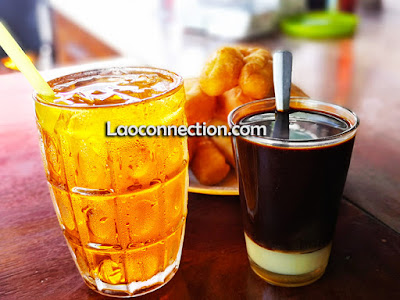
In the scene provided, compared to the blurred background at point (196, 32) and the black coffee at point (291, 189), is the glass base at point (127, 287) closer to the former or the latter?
the black coffee at point (291, 189)

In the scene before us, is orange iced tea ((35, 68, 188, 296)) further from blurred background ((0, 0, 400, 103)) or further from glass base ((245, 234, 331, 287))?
blurred background ((0, 0, 400, 103))

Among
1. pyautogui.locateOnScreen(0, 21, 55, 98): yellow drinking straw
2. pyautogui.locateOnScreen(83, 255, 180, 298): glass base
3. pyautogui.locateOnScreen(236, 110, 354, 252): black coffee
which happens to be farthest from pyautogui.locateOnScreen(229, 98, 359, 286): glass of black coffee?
pyautogui.locateOnScreen(0, 21, 55, 98): yellow drinking straw

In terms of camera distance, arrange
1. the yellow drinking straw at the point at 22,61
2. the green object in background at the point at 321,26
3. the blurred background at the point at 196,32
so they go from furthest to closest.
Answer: the green object in background at the point at 321,26 < the blurred background at the point at 196,32 < the yellow drinking straw at the point at 22,61

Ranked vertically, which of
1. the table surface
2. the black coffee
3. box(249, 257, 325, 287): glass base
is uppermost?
the black coffee

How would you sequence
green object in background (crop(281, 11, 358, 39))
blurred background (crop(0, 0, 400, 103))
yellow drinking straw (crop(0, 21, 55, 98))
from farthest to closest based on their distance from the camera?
green object in background (crop(281, 11, 358, 39)), blurred background (crop(0, 0, 400, 103)), yellow drinking straw (crop(0, 21, 55, 98))

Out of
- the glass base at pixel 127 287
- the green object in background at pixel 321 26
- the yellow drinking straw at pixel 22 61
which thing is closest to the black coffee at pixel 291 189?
the glass base at pixel 127 287

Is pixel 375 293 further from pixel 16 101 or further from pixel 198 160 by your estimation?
pixel 16 101
